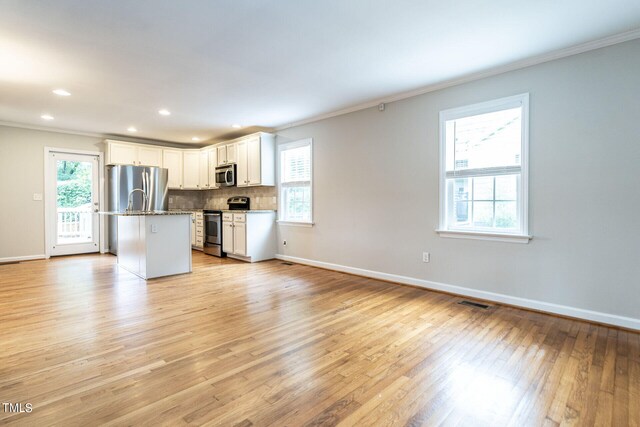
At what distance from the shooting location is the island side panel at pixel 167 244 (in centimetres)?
450

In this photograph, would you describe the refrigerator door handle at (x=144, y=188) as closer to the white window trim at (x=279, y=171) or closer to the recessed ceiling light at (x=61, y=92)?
the recessed ceiling light at (x=61, y=92)

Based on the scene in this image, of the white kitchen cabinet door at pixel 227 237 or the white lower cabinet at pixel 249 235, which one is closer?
the white lower cabinet at pixel 249 235

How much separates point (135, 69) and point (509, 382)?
430 centimetres

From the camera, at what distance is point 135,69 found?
3.46 m

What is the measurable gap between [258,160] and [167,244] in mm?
2252

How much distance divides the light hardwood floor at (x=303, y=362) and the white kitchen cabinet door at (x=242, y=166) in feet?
9.99

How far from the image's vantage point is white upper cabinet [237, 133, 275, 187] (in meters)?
6.04

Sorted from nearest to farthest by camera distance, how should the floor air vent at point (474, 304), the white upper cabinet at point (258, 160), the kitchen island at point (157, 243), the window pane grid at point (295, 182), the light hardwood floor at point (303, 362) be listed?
the light hardwood floor at point (303, 362), the floor air vent at point (474, 304), the kitchen island at point (157, 243), the window pane grid at point (295, 182), the white upper cabinet at point (258, 160)

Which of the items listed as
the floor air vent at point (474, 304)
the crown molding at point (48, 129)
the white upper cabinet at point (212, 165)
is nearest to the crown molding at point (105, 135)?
the crown molding at point (48, 129)

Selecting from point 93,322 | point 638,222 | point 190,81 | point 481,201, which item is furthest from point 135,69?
point 638,222

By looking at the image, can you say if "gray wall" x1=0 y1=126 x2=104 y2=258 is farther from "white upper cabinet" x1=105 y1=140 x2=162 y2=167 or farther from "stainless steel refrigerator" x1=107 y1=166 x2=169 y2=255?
"stainless steel refrigerator" x1=107 y1=166 x2=169 y2=255

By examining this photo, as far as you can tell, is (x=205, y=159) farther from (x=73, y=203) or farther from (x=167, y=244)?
(x=167, y=244)

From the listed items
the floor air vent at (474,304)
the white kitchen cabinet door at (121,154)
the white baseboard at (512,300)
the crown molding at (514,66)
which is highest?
the crown molding at (514,66)

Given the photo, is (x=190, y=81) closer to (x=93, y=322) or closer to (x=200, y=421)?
(x=93, y=322)
